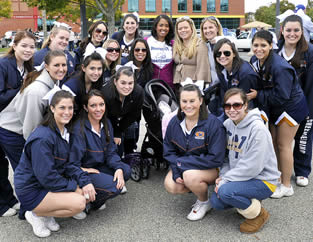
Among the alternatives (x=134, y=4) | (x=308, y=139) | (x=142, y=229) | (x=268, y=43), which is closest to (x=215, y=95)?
(x=268, y=43)

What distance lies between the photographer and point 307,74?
3.89 metres

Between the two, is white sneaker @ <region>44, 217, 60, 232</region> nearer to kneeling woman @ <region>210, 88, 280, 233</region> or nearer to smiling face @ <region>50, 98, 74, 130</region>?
smiling face @ <region>50, 98, 74, 130</region>

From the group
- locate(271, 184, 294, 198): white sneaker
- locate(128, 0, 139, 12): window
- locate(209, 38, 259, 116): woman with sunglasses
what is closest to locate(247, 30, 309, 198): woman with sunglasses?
locate(271, 184, 294, 198): white sneaker

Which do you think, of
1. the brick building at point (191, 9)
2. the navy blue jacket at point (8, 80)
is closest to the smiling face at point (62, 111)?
the navy blue jacket at point (8, 80)

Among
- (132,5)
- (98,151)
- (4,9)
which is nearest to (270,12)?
(132,5)

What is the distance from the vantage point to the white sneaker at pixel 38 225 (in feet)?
10.2

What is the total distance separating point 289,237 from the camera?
118 inches

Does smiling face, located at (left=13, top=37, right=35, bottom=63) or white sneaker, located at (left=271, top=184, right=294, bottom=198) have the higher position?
smiling face, located at (left=13, top=37, right=35, bottom=63)

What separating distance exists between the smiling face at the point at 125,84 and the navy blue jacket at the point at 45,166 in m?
0.98

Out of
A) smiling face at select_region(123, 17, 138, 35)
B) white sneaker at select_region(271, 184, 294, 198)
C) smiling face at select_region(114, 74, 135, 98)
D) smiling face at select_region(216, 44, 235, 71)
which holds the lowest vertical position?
white sneaker at select_region(271, 184, 294, 198)

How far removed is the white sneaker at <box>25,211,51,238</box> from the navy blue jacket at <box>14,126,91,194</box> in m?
0.34

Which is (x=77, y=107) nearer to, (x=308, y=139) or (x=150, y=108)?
(x=150, y=108)

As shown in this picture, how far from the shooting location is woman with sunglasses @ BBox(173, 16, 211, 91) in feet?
14.1

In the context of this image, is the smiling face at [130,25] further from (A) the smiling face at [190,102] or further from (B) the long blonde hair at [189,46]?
(A) the smiling face at [190,102]
